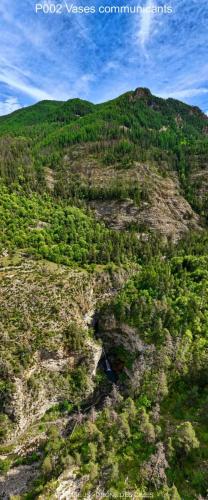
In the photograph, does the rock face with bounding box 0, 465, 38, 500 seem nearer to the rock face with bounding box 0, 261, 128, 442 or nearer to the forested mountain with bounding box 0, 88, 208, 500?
the forested mountain with bounding box 0, 88, 208, 500

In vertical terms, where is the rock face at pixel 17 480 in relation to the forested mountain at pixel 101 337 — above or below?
below

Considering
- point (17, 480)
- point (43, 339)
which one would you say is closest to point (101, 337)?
point (43, 339)

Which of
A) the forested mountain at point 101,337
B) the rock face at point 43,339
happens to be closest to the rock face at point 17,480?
the forested mountain at point 101,337

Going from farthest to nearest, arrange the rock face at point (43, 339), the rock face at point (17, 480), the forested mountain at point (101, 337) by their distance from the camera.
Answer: the rock face at point (43, 339), the rock face at point (17, 480), the forested mountain at point (101, 337)

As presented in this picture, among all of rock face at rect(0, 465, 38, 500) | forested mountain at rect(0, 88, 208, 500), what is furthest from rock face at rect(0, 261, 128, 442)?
rock face at rect(0, 465, 38, 500)

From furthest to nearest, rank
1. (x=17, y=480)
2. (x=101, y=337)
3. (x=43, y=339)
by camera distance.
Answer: (x=101, y=337), (x=43, y=339), (x=17, y=480)

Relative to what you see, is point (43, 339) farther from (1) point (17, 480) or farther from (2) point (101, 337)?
(1) point (17, 480)

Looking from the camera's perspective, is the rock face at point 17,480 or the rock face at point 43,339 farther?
the rock face at point 43,339

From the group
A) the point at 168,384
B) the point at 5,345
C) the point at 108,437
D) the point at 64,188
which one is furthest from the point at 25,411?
the point at 64,188

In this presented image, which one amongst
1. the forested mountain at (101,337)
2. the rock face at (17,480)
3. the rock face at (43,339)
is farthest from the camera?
the rock face at (43,339)

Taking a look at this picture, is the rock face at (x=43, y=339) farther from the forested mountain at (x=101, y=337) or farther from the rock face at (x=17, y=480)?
the rock face at (x=17, y=480)
